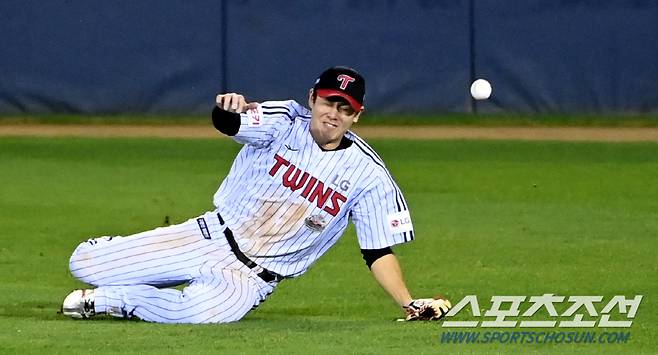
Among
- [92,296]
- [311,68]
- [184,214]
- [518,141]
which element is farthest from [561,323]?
[311,68]

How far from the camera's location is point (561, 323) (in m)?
7.13

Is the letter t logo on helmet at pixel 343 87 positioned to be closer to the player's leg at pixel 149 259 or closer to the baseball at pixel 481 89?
the player's leg at pixel 149 259

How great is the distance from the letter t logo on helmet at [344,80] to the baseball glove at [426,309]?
104 cm

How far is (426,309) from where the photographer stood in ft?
23.1

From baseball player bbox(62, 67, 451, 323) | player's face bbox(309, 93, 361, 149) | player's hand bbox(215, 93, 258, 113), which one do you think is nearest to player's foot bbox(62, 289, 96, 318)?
baseball player bbox(62, 67, 451, 323)

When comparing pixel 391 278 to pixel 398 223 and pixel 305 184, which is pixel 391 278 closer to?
pixel 398 223

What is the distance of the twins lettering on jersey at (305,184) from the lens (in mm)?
7227

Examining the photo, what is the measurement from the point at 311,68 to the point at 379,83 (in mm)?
914

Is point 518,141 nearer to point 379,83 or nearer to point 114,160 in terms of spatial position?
point 379,83

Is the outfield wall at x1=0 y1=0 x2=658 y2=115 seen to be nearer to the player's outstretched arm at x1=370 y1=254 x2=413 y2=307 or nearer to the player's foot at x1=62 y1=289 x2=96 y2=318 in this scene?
the player's outstretched arm at x1=370 y1=254 x2=413 y2=307

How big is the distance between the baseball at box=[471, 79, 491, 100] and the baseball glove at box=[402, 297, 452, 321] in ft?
40.4

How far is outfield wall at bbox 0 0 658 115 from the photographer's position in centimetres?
2014

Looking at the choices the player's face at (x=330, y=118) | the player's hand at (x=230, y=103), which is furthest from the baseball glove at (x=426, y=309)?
the player's hand at (x=230, y=103)

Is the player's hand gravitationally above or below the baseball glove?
above
